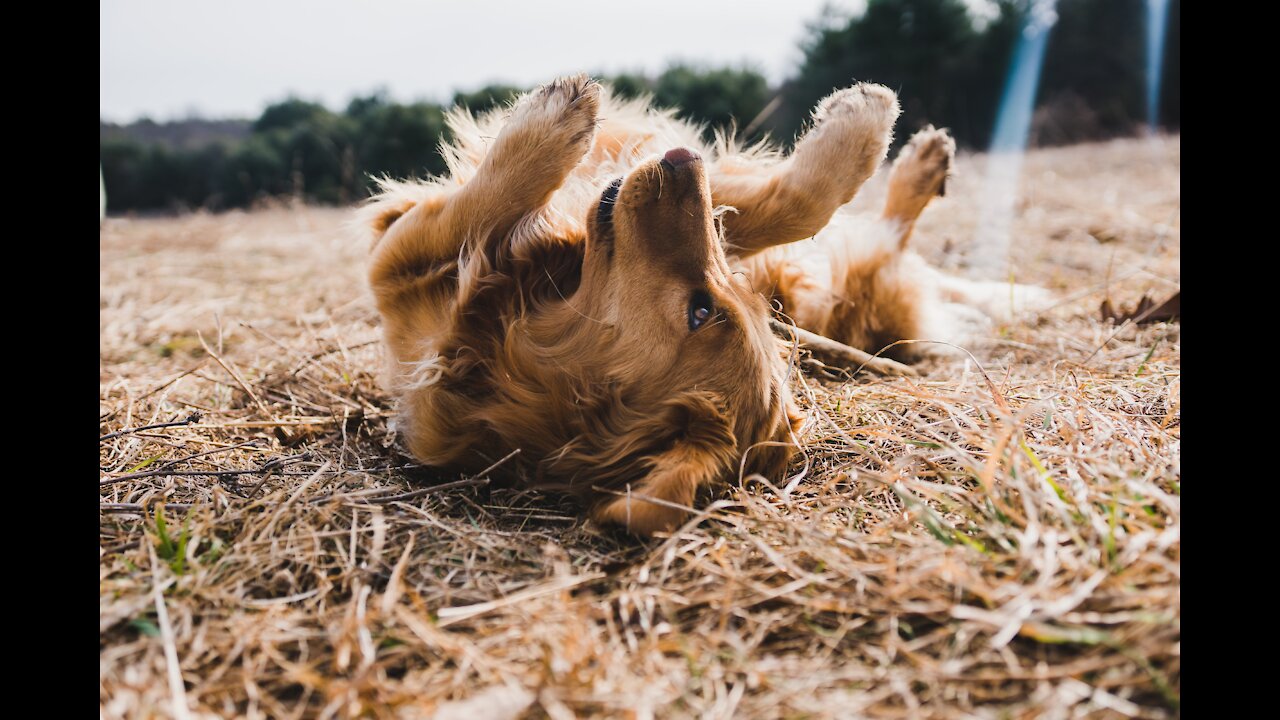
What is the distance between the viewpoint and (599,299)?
208 centimetres

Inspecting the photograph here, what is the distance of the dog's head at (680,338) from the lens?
1.95 metres

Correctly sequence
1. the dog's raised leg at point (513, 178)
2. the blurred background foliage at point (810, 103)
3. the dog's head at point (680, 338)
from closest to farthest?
the dog's head at point (680, 338)
the dog's raised leg at point (513, 178)
the blurred background foliage at point (810, 103)

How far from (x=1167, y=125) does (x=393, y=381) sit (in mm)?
21323

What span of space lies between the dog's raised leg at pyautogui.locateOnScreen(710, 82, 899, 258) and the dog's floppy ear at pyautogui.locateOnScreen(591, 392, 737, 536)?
2.82 feet

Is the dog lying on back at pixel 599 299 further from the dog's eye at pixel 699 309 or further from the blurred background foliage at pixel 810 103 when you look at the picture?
the blurred background foliage at pixel 810 103

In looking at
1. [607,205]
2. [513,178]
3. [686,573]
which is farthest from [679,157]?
[686,573]

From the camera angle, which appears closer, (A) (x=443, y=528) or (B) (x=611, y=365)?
(A) (x=443, y=528)

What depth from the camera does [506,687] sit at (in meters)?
1.24

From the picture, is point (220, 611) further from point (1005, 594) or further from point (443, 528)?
point (1005, 594)

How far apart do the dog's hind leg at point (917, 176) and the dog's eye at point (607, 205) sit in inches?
69.4

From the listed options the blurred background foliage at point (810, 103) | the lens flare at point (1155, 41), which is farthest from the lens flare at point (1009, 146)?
the lens flare at point (1155, 41)

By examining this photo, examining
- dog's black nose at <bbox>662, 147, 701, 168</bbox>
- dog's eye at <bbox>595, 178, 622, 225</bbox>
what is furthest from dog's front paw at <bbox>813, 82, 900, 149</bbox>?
dog's eye at <bbox>595, 178, 622, 225</bbox>

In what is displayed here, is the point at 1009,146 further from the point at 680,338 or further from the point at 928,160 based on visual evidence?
the point at 680,338

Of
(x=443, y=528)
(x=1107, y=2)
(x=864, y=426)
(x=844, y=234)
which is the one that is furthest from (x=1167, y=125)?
(x=443, y=528)
